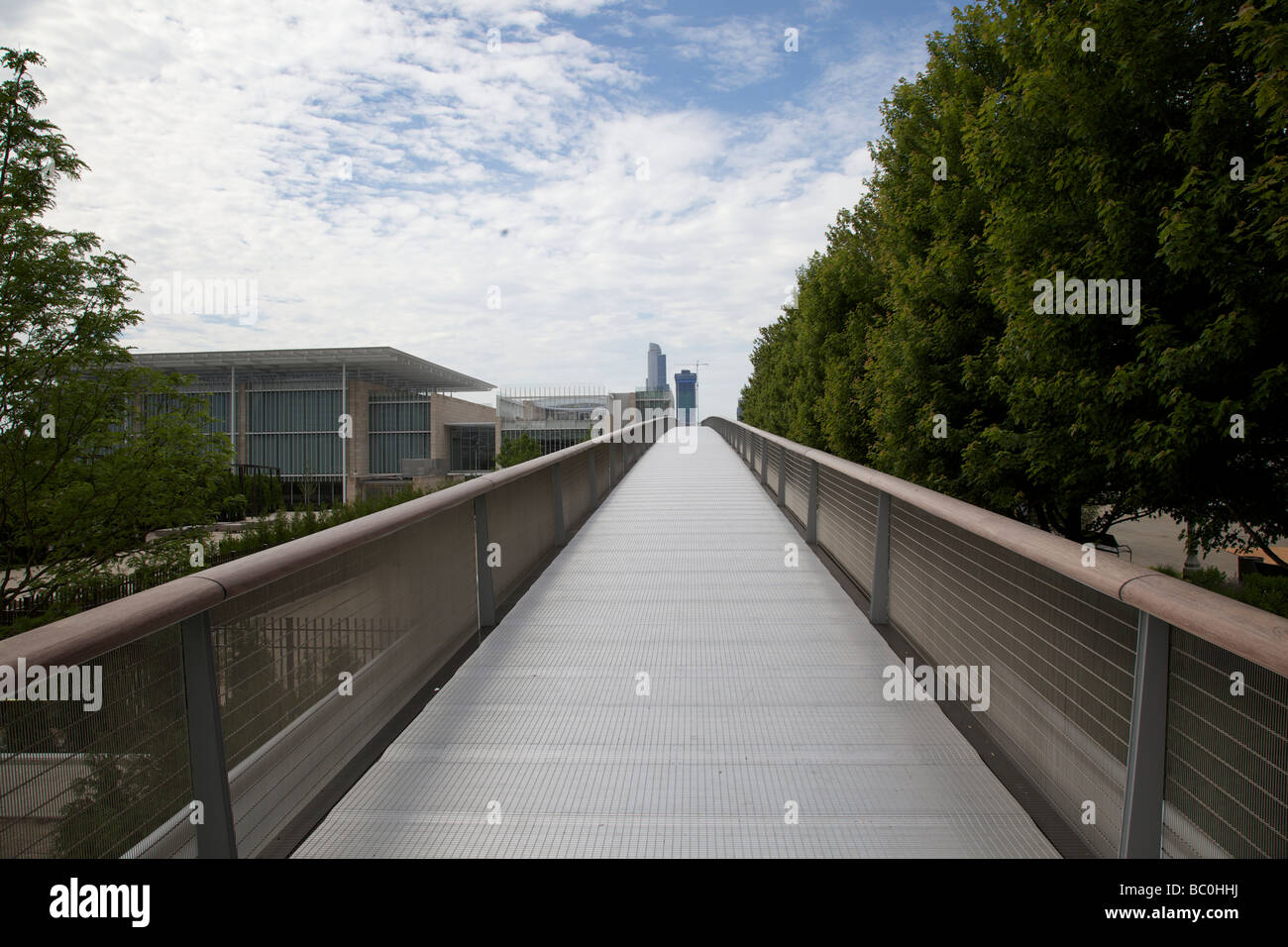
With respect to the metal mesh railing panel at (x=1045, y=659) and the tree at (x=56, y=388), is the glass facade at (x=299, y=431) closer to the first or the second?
the tree at (x=56, y=388)

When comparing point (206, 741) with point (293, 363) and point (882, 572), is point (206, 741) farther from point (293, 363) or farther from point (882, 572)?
point (293, 363)

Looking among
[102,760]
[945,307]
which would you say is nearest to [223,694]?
[102,760]

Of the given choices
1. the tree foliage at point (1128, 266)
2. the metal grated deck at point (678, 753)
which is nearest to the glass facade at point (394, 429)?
the tree foliage at point (1128, 266)

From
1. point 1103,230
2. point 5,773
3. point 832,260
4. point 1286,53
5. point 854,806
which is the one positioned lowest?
point 854,806

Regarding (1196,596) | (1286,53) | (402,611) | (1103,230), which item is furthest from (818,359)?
(1196,596)

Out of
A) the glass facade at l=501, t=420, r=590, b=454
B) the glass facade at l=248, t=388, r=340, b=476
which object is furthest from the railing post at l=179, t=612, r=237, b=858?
the glass facade at l=501, t=420, r=590, b=454

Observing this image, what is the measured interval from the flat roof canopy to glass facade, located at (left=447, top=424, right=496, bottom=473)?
25.2 ft

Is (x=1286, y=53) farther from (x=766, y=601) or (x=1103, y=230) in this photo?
(x=766, y=601)

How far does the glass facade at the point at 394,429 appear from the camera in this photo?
245 feet

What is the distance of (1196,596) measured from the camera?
6.43 ft

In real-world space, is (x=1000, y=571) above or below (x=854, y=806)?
above

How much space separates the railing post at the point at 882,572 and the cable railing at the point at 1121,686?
1020 mm
